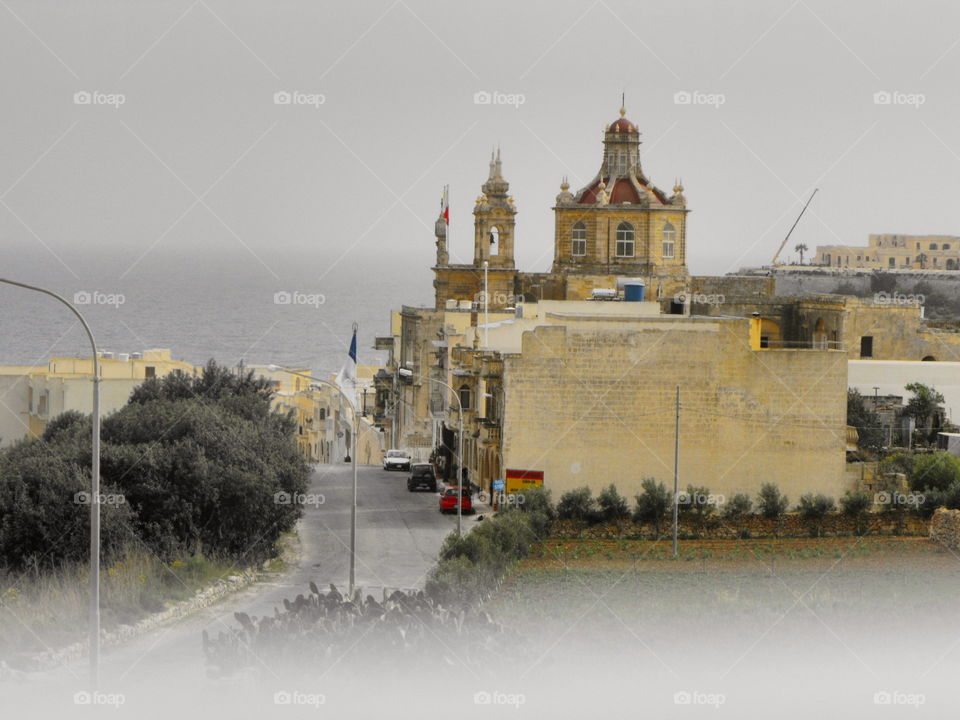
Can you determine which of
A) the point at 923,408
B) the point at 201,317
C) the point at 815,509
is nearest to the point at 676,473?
the point at 815,509

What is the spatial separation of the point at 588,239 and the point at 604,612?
34.3 meters

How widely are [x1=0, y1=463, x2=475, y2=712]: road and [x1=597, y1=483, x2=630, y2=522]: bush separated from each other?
2.48 meters

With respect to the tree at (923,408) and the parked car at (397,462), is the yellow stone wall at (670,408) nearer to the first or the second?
the tree at (923,408)

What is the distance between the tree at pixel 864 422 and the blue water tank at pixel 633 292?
6.71 metres

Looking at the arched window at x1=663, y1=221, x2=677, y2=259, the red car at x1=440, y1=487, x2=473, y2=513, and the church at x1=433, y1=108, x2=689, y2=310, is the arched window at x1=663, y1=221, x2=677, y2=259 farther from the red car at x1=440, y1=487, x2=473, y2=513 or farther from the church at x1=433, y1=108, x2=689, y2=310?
the red car at x1=440, y1=487, x2=473, y2=513

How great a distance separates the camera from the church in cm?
5403

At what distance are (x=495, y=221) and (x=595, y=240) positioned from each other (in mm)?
4441

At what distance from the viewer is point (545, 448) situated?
34031mm

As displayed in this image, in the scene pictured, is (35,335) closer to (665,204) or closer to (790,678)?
(665,204)

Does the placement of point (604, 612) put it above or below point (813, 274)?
below

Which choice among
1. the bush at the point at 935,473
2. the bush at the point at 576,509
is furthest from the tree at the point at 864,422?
the bush at the point at 576,509

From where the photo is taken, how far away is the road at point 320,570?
728 inches

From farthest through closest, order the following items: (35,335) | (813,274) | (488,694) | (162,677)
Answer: (35,335), (813,274), (162,677), (488,694)

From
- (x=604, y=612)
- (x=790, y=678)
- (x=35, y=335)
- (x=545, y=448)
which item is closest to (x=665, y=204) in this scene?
(x=545, y=448)
